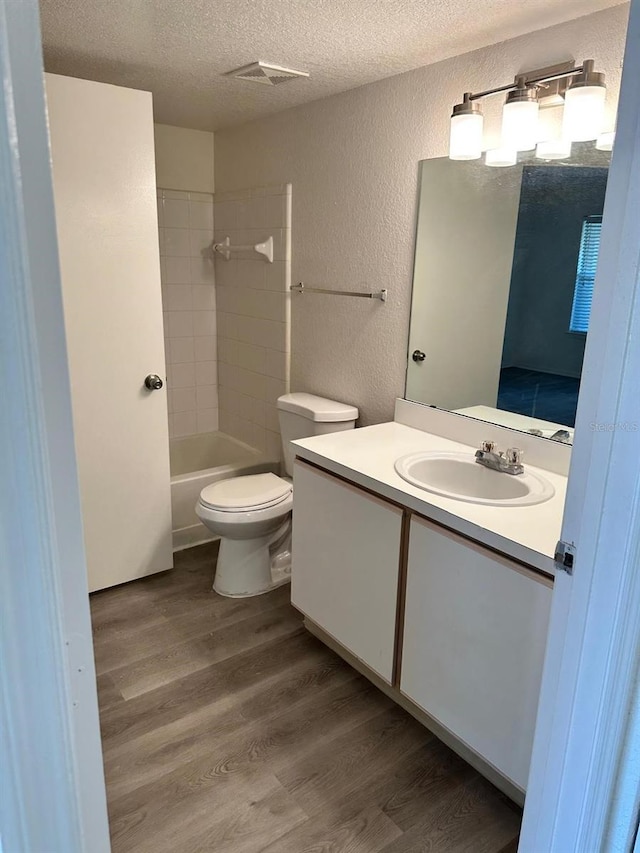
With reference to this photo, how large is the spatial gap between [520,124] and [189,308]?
→ 7.67ft

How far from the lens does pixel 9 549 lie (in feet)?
1.98

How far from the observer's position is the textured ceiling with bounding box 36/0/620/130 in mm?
1741

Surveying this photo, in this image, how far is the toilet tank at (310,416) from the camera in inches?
106

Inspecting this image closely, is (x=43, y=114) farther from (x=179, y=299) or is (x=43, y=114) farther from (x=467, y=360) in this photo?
(x=179, y=299)

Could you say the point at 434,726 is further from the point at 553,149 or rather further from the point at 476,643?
the point at 553,149

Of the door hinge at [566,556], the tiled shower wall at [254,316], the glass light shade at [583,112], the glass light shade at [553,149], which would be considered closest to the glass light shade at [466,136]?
the glass light shade at [553,149]

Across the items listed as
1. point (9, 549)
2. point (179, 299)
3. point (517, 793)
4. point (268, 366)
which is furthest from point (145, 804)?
→ point (179, 299)

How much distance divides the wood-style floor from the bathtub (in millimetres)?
Result: 692

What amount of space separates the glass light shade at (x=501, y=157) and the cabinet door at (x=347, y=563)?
3.89 feet

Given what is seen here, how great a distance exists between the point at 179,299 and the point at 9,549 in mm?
3243

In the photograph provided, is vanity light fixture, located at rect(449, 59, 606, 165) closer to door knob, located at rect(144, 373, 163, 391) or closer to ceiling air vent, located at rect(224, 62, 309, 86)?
ceiling air vent, located at rect(224, 62, 309, 86)

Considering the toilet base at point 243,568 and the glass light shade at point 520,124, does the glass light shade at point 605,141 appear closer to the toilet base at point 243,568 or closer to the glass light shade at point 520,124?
the glass light shade at point 520,124

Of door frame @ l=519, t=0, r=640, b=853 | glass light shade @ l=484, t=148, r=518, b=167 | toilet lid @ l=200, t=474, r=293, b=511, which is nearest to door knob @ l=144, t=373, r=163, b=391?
toilet lid @ l=200, t=474, r=293, b=511

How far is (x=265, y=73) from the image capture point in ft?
7.63
